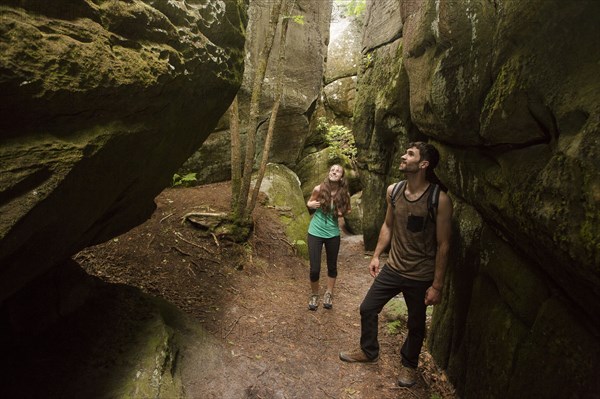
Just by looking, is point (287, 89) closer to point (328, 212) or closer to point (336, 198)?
point (336, 198)

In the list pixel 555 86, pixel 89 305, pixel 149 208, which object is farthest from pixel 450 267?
pixel 89 305

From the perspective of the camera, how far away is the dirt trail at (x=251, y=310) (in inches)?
162

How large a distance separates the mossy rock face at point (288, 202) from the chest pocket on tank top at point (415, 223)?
520cm

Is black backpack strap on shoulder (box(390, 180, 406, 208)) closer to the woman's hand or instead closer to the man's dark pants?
the man's dark pants

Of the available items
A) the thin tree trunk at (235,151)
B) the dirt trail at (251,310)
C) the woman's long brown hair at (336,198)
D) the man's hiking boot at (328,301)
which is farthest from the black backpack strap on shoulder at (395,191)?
the thin tree trunk at (235,151)

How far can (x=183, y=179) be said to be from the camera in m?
9.24

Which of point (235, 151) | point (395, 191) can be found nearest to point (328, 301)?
point (395, 191)

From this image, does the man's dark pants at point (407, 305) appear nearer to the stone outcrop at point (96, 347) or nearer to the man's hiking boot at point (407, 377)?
Answer: the man's hiking boot at point (407, 377)

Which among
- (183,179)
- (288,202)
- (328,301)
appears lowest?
(328,301)

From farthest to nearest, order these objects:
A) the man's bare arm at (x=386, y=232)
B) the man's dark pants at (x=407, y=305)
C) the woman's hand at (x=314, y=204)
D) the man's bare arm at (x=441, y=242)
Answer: the woman's hand at (x=314, y=204)
the man's bare arm at (x=386, y=232)
the man's dark pants at (x=407, y=305)
the man's bare arm at (x=441, y=242)

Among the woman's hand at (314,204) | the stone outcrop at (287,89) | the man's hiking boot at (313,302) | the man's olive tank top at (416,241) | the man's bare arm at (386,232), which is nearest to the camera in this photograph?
the man's olive tank top at (416,241)

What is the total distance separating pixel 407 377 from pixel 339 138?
45.4 feet

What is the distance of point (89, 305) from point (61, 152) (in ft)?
7.49

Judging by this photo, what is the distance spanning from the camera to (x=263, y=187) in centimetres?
1062
